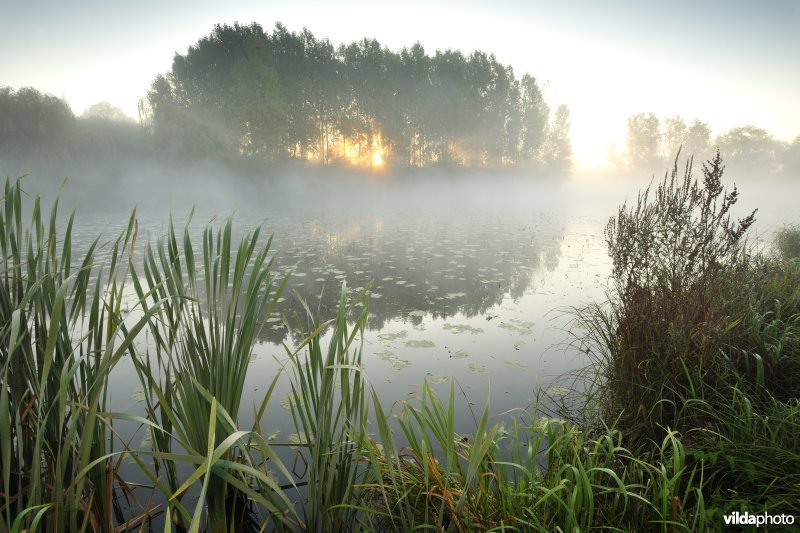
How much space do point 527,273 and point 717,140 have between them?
75827 millimetres

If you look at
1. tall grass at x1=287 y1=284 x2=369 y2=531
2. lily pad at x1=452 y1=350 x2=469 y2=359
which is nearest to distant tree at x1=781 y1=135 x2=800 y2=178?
lily pad at x1=452 y1=350 x2=469 y2=359

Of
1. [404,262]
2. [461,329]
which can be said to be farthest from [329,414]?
[404,262]

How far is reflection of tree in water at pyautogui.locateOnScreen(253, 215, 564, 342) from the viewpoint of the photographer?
6605 millimetres

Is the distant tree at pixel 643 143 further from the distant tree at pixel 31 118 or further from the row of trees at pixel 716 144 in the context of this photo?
the distant tree at pixel 31 118

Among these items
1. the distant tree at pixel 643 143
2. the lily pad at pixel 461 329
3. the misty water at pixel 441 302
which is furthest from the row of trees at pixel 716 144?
the lily pad at pixel 461 329

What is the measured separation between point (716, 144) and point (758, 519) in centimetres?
8358

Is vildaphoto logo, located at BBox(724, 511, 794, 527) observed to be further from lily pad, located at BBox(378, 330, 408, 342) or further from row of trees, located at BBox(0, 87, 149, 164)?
row of trees, located at BBox(0, 87, 149, 164)

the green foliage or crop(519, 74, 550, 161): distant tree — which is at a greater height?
crop(519, 74, 550, 161): distant tree

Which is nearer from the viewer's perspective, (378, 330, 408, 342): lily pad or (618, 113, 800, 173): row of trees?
(378, 330, 408, 342): lily pad

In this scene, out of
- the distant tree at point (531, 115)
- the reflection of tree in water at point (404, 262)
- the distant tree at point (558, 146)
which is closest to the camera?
the reflection of tree in water at point (404, 262)

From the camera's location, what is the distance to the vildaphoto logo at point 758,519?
1.62 meters

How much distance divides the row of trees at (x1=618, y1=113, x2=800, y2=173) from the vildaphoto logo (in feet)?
252

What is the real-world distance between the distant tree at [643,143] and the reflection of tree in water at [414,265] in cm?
6127

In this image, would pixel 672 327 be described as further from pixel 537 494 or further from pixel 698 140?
pixel 698 140
